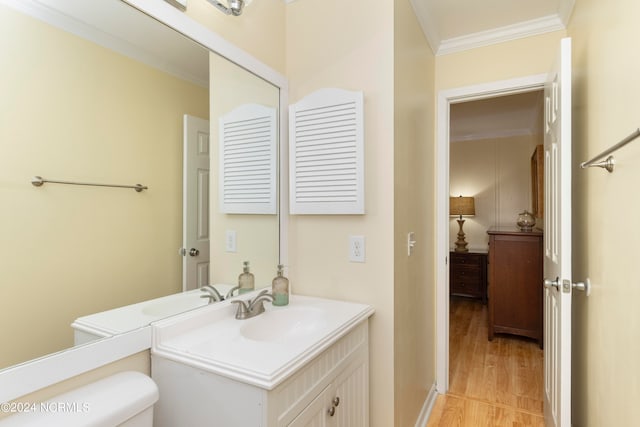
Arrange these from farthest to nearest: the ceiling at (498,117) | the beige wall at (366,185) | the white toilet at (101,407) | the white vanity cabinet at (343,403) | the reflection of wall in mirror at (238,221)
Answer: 1. the ceiling at (498,117)
2. the beige wall at (366,185)
3. the reflection of wall in mirror at (238,221)
4. the white vanity cabinet at (343,403)
5. the white toilet at (101,407)

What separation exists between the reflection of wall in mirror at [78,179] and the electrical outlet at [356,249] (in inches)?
31.4

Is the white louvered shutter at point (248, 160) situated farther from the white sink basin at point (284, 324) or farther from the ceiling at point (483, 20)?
the ceiling at point (483, 20)

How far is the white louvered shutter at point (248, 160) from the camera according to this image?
5.16ft

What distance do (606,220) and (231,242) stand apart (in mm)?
1520

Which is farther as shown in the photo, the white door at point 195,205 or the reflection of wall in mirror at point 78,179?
the white door at point 195,205

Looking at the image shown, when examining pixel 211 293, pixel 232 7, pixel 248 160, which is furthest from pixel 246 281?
pixel 232 7

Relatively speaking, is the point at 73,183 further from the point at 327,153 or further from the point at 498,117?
the point at 498,117

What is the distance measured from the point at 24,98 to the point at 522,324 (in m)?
3.94

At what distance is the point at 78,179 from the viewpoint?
1.01 m

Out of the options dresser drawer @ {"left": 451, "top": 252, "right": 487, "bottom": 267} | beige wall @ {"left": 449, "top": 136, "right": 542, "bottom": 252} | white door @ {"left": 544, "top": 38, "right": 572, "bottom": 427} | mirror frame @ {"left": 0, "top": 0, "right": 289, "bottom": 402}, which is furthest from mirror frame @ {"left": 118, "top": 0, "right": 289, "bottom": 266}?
beige wall @ {"left": 449, "top": 136, "right": 542, "bottom": 252}

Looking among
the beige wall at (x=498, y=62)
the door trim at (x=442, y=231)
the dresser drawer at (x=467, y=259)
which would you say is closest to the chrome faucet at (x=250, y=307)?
the door trim at (x=442, y=231)

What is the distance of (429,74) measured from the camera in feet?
7.43

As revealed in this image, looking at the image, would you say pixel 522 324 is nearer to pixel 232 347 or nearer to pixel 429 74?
pixel 429 74

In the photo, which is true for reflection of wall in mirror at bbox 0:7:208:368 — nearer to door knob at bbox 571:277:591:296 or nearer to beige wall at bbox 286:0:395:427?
beige wall at bbox 286:0:395:427
